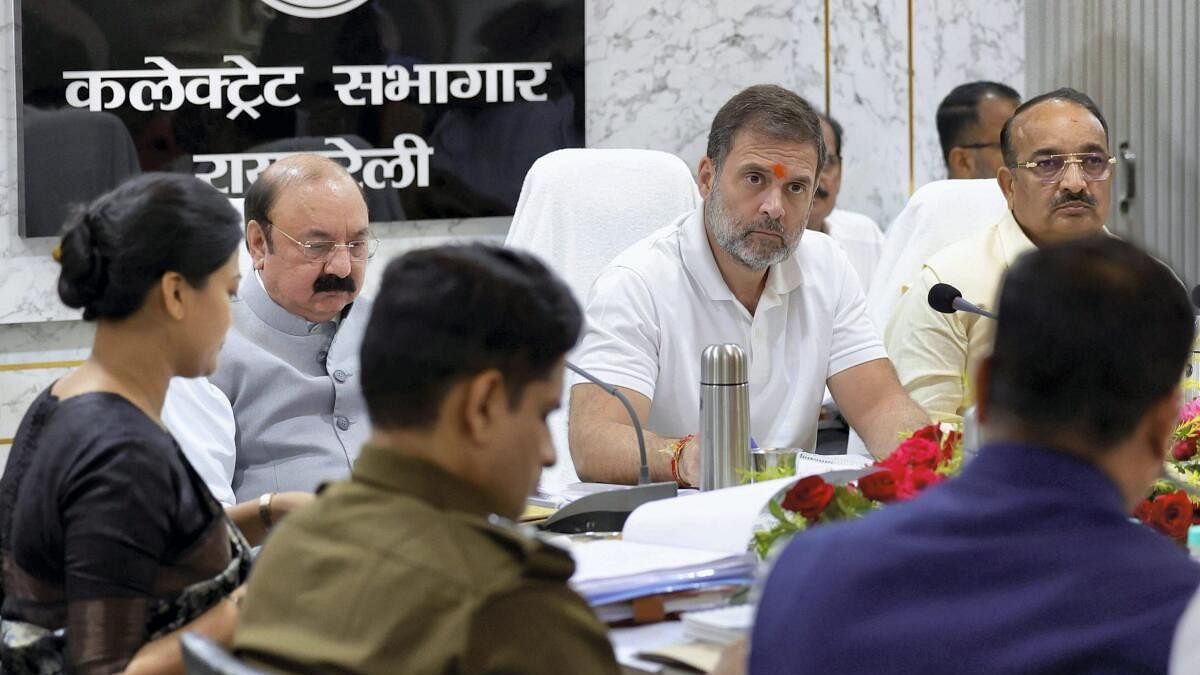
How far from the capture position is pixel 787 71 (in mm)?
5367

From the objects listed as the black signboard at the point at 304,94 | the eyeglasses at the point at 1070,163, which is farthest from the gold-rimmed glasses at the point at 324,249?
the black signboard at the point at 304,94

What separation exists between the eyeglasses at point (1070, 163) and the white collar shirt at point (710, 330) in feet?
1.85

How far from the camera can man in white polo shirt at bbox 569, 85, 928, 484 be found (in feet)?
10.9

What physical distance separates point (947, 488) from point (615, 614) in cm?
64

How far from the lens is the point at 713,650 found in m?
1.67

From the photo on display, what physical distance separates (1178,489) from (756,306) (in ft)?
4.55

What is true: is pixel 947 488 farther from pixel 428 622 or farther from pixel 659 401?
pixel 659 401

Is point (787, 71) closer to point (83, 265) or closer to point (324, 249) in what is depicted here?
point (324, 249)

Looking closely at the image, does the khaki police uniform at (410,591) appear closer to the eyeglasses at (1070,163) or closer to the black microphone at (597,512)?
the black microphone at (597,512)

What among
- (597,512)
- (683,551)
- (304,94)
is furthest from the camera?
(304,94)

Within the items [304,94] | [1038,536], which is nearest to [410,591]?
[1038,536]

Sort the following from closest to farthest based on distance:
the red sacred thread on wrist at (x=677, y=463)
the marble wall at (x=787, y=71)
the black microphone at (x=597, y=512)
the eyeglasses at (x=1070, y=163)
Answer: the black microphone at (x=597, y=512) → the red sacred thread on wrist at (x=677, y=463) → the eyeglasses at (x=1070, y=163) → the marble wall at (x=787, y=71)

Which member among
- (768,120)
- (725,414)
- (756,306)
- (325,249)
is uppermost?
(768,120)

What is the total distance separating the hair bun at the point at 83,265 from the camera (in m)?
1.91
